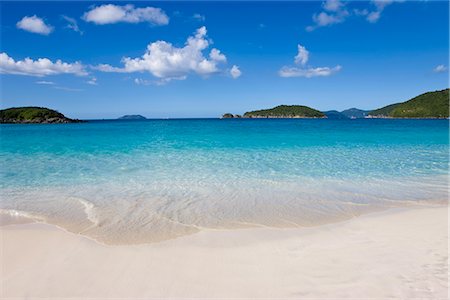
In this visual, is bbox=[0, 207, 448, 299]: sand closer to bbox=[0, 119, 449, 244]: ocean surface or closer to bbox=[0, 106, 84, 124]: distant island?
bbox=[0, 119, 449, 244]: ocean surface

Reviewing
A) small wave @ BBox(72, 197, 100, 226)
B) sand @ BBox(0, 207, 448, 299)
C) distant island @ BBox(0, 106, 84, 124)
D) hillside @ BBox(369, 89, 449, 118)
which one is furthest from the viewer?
hillside @ BBox(369, 89, 449, 118)

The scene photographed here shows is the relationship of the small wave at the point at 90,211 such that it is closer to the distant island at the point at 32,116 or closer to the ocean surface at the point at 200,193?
the ocean surface at the point at 200,193

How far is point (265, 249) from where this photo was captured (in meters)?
5.39

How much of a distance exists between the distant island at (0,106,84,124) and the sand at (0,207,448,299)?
464 feet

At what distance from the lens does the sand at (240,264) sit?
407 cm

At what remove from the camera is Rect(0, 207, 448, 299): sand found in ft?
13.4

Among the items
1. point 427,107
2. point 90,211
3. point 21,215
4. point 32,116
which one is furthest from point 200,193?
point 427,107

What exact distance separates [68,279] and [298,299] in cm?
331

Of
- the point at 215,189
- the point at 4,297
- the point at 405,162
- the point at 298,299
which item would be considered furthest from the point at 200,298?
the point at 405,162

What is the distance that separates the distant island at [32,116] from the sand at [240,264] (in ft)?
464

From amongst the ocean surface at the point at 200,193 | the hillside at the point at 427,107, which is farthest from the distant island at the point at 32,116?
the hillside at the point at 427,107

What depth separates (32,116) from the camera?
127 m

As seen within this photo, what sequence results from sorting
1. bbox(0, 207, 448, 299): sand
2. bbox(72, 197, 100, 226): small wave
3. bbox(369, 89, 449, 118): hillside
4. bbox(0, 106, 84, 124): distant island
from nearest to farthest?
bbox(0, 207, 448, 299): sand, bbox(72, 197, 100, 226): small wave, bbox(0, 106, 84, 124): distant island, bbox(369, 89, 449, 118): hillside

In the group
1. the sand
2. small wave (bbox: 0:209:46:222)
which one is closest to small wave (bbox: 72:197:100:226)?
the sand
